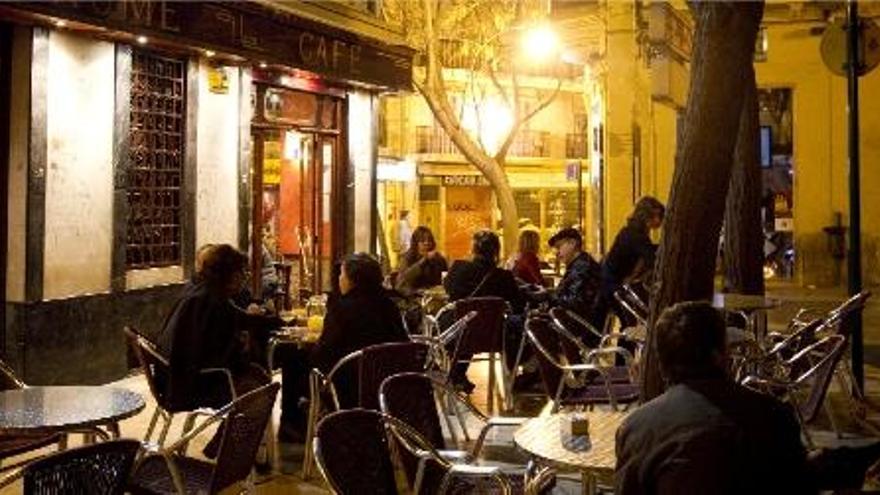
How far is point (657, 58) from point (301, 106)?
5.65 metres

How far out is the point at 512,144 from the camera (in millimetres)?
38719

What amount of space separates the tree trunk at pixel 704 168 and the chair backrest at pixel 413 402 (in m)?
1.04

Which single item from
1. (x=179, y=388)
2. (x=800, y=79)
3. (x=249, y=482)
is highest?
(x=800, y=79)

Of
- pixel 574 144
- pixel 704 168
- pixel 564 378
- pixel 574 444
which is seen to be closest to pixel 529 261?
pixel 564 378

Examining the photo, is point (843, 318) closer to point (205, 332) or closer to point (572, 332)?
point (572, 332)

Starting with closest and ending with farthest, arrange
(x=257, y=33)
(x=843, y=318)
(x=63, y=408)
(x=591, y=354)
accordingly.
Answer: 1. (x=63, y=408)
2. (x=591, y=354)
3. (x=843, y=318)
4. (x=257, y=33)

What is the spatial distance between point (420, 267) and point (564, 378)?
4475 mm

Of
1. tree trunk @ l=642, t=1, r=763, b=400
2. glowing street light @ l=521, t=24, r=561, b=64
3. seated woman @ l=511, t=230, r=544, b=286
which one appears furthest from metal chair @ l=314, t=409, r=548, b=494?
glowing street light @ l=521, t=24, r=561, b=64

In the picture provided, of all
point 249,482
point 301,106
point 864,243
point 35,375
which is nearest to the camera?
point 249,482

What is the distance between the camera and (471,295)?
373 inches

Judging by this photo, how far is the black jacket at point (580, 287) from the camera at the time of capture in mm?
9422

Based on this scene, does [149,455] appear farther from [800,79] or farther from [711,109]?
[800,79]

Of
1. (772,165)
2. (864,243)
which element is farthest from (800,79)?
(864,243)

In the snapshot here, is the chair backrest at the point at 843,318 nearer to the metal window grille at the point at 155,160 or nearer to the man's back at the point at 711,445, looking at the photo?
the man's back at the point at 711,445
